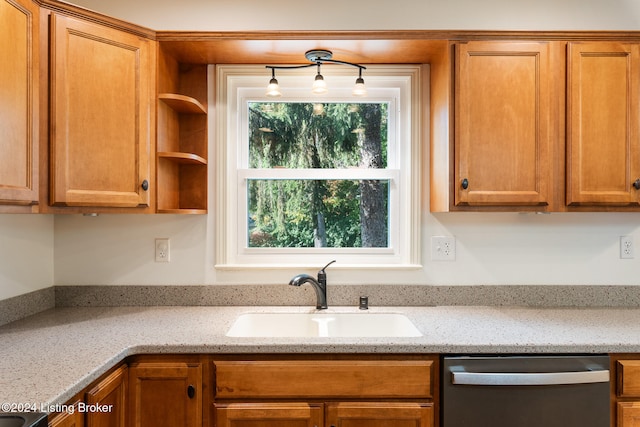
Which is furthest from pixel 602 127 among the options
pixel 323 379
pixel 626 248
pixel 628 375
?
pixel 323 379

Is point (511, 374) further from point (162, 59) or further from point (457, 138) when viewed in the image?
point (162, 59)

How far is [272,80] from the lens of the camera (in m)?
1.84

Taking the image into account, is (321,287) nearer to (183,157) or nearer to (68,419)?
(183,157)

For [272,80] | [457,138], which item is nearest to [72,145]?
[272,80]

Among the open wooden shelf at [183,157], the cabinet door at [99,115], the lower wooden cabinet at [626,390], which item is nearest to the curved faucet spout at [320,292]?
the open wooden shelf at [183,157]

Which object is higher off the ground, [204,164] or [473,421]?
[204,164]

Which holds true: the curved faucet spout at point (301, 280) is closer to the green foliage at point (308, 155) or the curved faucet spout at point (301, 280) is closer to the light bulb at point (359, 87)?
the green foliage at point (308, 155)

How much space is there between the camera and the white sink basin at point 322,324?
1.85 metres

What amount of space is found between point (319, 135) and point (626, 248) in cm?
167

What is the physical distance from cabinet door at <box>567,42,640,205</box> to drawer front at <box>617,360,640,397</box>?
25.9 inches

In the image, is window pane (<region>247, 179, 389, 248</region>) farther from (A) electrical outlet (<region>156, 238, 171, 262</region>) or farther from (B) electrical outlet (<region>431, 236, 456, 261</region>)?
(A) electrical outlet (<region>156, 238, 171, 262</region>)

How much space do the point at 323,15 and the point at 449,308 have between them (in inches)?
62.6

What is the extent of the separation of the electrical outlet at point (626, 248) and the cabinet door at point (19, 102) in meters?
2.63

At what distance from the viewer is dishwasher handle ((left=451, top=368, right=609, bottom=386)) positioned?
4.42ft
